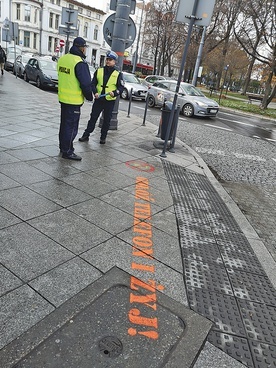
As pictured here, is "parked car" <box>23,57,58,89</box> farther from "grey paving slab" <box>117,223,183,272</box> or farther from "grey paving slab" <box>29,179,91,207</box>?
"grey paving slab" <box>117,223,183,272</box>

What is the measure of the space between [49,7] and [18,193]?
224 feet

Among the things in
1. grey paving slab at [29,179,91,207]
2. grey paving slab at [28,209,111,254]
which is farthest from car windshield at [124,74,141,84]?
grey paving slab at [28,209,111,254]

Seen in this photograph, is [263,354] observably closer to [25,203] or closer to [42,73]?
[25,203]

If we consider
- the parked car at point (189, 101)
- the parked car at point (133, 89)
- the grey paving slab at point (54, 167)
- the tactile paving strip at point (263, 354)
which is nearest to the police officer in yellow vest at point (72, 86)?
the grey paving slab at point (54, 167)

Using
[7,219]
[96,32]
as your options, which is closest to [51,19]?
[96,32]

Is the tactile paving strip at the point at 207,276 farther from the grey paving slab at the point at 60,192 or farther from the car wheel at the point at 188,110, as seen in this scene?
the car wheel at the point at 188,110

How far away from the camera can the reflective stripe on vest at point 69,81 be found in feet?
16.3

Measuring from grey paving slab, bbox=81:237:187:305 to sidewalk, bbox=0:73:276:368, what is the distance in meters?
0.01

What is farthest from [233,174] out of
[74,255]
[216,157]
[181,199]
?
[74,255]

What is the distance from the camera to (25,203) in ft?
12.2

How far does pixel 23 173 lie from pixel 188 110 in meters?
12.0

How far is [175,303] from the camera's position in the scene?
2.51 m

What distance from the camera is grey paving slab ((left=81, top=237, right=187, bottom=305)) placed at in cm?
270

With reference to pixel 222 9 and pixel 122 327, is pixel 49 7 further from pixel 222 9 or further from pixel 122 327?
pixel 122 327
